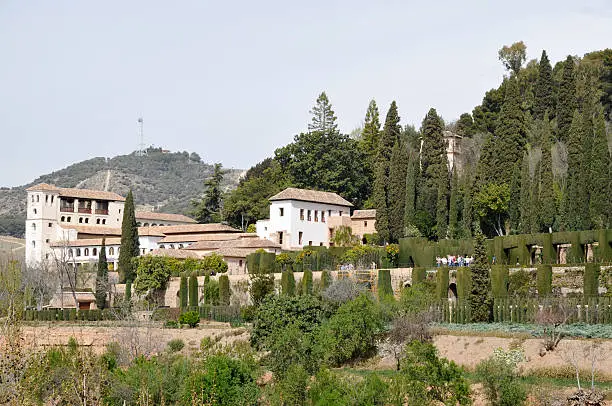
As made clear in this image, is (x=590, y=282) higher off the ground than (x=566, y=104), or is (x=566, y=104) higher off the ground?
(x=566, y=104)

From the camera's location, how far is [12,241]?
108 meters

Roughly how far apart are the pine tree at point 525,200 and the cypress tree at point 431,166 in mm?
6477

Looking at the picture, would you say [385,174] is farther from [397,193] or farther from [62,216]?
[62,216]

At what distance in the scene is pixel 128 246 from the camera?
67500 millimetres

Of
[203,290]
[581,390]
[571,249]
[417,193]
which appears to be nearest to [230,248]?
[203,290]

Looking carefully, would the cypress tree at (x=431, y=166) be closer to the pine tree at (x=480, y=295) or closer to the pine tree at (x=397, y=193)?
the pine tree at (x=397, y=193)

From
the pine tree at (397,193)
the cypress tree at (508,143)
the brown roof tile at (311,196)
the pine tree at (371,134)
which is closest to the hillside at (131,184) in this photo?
the pine tree at (371,134)

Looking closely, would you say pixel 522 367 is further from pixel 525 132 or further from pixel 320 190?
pixel 320 190

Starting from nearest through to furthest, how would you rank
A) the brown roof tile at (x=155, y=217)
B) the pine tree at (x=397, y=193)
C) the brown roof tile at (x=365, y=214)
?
the pine tree at (x=397, y=193)
the brown roof tile at (x=365, y=214)
the brown roof tile at (x=155, y=217)

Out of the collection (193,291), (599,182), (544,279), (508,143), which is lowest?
(193,291)

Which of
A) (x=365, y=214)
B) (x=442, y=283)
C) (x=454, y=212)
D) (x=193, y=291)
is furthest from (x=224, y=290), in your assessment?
(x=442, y=283)

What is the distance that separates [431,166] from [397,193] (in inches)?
115

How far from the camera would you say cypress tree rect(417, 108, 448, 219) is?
60.2 m

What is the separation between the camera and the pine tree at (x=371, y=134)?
77562 millimetres
